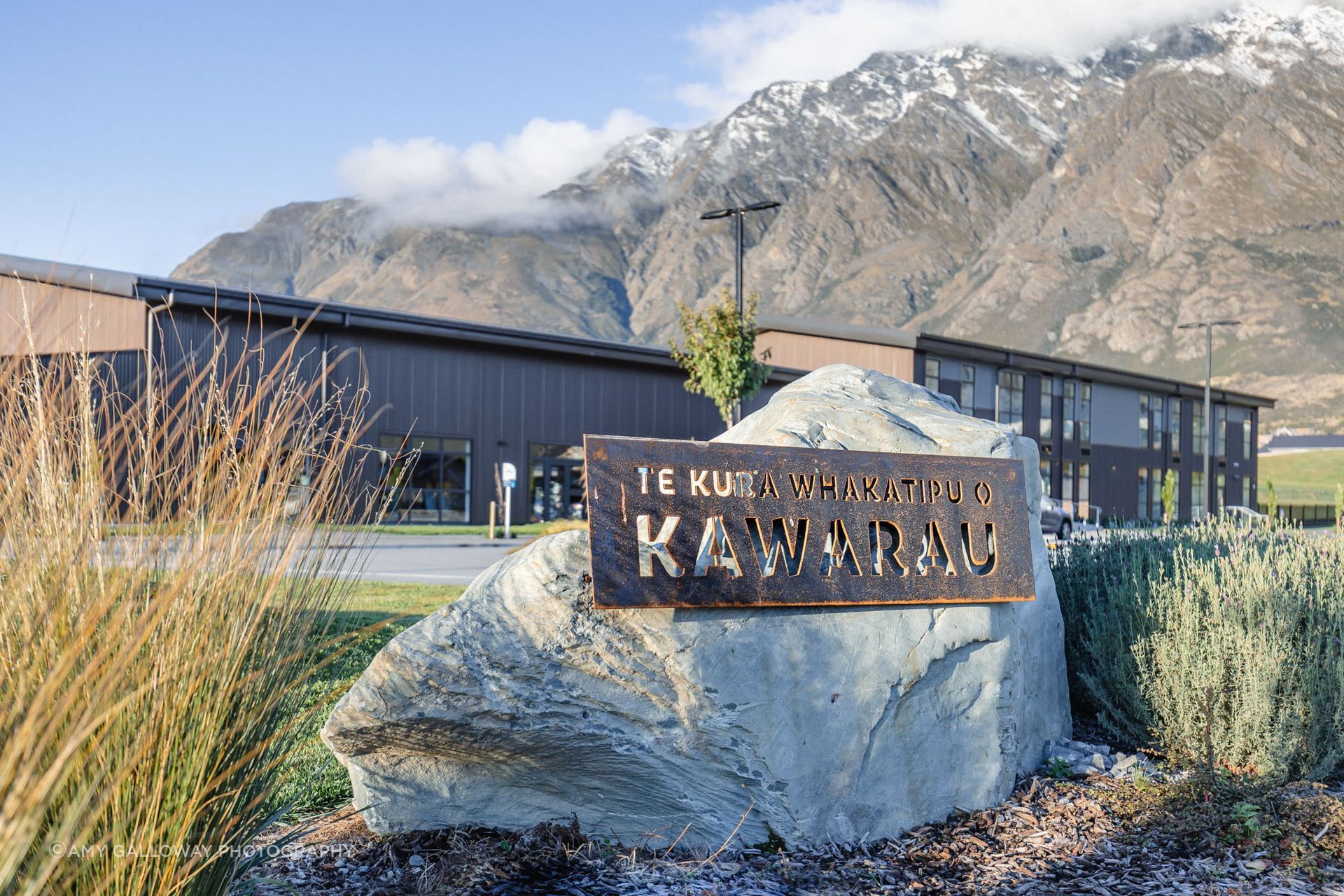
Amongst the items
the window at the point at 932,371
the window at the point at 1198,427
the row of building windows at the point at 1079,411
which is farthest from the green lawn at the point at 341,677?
the window at the point at 1198,427

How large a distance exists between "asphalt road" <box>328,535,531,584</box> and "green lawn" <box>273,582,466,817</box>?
21.2 inches

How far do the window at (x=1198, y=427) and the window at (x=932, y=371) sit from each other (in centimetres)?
2185

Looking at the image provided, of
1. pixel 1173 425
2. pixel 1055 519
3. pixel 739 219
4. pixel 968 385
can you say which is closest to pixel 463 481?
pixel 739 219

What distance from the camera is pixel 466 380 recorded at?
3186cm

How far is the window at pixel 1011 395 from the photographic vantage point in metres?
42.3

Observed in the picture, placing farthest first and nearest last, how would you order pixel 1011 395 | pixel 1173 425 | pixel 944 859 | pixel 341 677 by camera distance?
pixel 1173 425, pixel 1011 395, pixel 341 677, pixel 944 859

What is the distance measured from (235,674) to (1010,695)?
351 cm

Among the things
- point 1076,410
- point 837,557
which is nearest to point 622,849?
point 837,557

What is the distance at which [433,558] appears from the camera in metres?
19.8

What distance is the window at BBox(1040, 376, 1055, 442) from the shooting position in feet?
145

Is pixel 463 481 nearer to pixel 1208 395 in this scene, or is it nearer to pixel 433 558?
pixel 433 558

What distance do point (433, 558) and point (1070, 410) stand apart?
34328 millimetres

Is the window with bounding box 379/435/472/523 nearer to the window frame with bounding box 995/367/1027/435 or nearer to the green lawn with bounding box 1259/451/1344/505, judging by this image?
the window frame with bounding box 995/367/1027/435

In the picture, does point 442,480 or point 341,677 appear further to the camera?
point 442,480
